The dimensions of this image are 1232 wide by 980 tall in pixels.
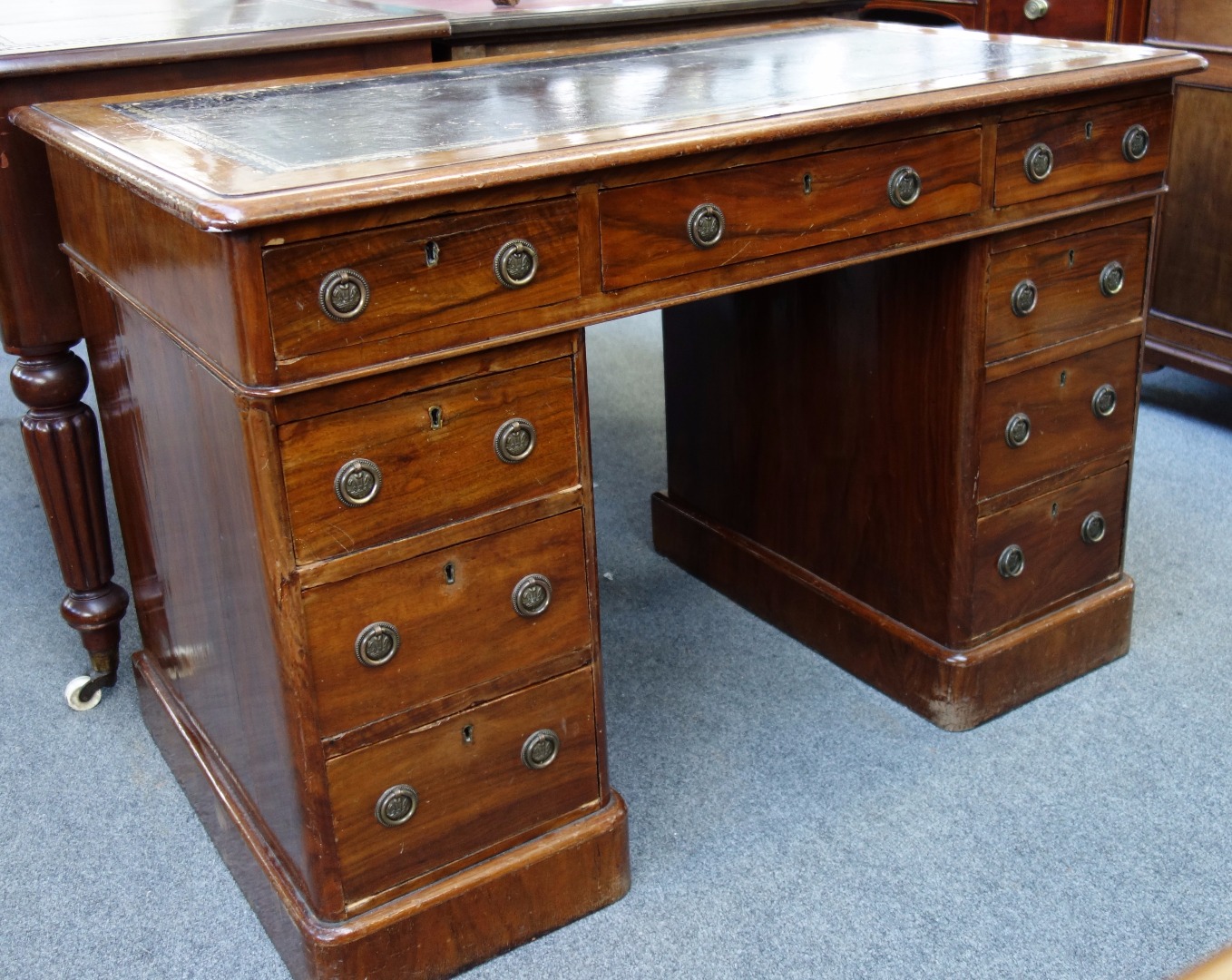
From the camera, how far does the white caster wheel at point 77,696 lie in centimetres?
204

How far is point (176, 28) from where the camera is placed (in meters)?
1.86

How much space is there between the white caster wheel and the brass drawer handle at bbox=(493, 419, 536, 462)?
1.03 metres

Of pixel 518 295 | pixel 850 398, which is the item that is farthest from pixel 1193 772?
pixel 518 295

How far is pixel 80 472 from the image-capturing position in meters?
1.95

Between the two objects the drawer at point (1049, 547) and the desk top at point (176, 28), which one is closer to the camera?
the desk top at point (176, 28)

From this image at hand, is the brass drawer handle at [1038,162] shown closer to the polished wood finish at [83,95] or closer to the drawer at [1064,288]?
the drawer at [1064,288]

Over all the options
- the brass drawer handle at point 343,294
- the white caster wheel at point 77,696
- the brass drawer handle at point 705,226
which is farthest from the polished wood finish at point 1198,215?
the white caster wheel at point 77,696

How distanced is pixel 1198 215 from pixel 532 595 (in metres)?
1.88

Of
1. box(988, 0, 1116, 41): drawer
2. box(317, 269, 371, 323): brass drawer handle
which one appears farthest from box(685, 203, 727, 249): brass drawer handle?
box(988, 0, 1116, 41): drawer

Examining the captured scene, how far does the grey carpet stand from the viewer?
60.2 inches

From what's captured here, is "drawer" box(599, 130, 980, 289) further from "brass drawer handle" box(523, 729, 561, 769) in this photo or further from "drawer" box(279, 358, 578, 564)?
"brass drawer handle" box(523, 729, 561, 769)

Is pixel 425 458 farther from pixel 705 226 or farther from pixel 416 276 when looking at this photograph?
pixel 705 226

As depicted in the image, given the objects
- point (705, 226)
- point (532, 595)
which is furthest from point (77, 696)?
point (705, 226)

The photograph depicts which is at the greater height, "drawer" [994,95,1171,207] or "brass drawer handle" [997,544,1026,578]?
"drawer" [994,95,1171,207]
